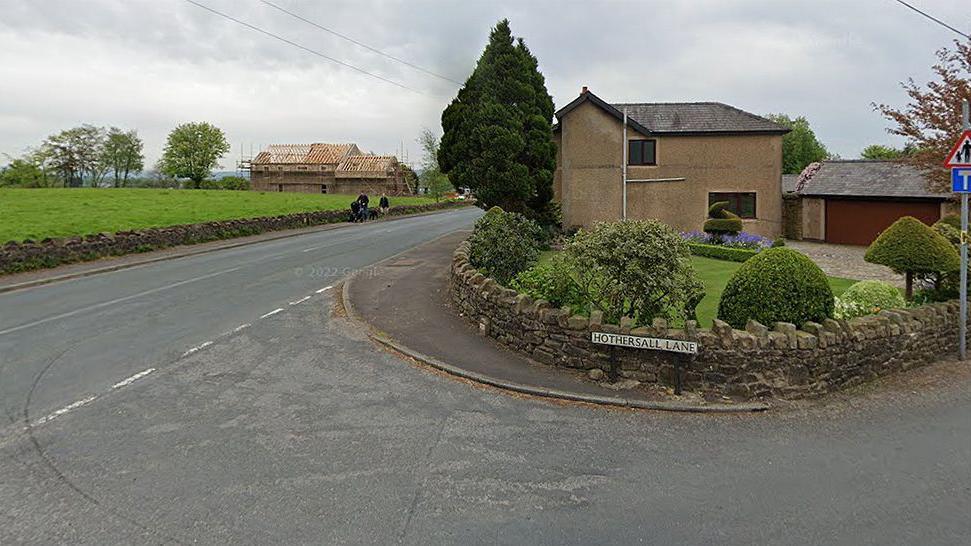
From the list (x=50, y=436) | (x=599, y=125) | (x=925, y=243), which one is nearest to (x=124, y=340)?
(x=50, y=436)

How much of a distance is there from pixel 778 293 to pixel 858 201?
2394cm

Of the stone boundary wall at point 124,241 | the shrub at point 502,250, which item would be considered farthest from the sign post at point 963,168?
the stone boundary wall at point 124,241

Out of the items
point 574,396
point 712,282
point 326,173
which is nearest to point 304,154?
point 326,173

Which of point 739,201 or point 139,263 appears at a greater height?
point 739,201

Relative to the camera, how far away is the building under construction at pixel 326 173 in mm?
77500

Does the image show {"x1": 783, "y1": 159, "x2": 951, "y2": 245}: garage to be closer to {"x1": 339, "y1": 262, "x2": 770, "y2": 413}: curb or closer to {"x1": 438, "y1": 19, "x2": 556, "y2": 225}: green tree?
{"x1": 438, "y1": 19, "x2": 556, "y2": 225}: green tree

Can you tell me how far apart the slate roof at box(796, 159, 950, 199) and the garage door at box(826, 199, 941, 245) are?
17.4 inches

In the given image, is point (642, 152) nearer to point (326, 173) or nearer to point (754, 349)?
point (754, 349)

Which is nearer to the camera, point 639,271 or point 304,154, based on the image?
point 639,271

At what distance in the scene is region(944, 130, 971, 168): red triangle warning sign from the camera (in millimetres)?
8562

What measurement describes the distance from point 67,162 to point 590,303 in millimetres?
87961

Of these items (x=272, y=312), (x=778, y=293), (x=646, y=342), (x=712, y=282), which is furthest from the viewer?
(x=712, y=282)

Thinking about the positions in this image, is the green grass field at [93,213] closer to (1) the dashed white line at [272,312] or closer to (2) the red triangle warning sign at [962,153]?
(1) the dashed white line at [272,312]

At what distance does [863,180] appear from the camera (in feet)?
91.7
